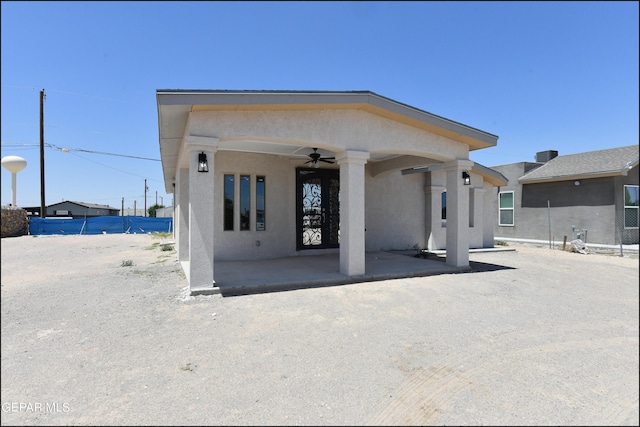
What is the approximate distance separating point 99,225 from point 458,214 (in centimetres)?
2465

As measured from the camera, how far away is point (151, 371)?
3.21 metres

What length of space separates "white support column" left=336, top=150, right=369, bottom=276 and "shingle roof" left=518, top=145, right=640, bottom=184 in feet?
33.1

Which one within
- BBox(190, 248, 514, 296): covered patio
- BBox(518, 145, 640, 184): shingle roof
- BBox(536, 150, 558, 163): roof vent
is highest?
BBox(536, 150, 558, 163): roof vent

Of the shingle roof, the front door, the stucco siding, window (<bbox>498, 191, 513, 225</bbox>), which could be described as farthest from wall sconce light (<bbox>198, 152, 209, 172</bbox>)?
window (<bbox>498, 191, 513, 225</bbox>)

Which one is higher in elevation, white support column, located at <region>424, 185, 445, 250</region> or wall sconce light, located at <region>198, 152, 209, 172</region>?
wall sconce light, located at <region>198, 152, 209, 172</region>

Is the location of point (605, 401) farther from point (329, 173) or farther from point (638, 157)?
point (329, 173)

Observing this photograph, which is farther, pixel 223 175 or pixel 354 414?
pixel 223 175

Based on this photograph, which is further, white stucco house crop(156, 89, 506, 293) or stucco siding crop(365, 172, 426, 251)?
stucco siding crop(365, 172, 426, 251)

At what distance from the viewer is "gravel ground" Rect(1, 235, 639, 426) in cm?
255

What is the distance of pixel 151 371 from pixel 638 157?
12.8ft

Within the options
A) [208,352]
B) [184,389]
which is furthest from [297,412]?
[208,352]

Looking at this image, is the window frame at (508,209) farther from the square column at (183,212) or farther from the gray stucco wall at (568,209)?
the square column at (183,212)

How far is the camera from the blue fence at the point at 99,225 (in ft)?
67.5

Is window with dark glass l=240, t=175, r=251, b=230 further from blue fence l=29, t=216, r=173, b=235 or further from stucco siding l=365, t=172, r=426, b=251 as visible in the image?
blue fence l=29, t=216, r=173, b=235
